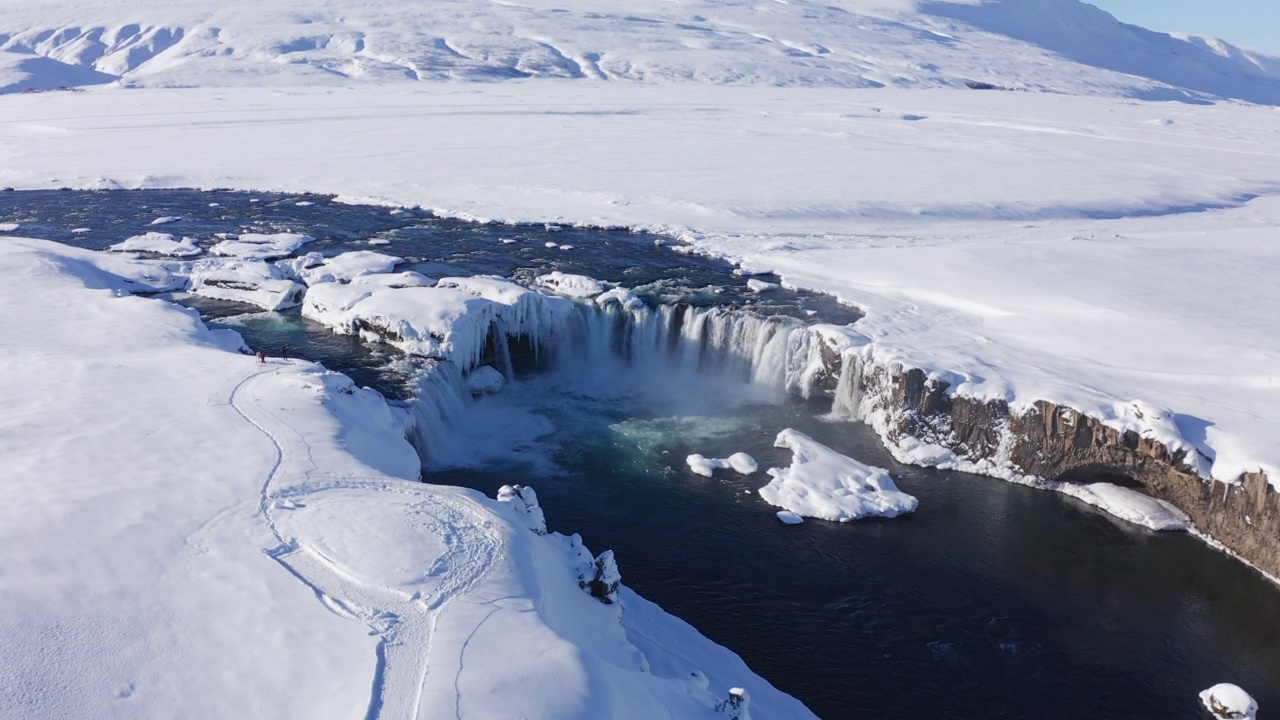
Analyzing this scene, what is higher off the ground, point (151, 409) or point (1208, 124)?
point (1208, 124)

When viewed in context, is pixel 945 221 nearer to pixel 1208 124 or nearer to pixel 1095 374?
pixel 1095 374

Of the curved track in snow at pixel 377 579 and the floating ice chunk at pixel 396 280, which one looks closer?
the curved track in snow at pixel 377 579

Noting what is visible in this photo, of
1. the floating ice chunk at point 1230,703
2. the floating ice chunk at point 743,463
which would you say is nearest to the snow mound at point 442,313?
the floating ice chunk at point 743,463

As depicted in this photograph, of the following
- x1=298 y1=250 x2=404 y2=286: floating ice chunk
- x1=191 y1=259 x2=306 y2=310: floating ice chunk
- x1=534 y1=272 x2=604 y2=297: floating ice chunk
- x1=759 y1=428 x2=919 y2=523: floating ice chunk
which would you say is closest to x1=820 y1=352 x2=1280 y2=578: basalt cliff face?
x1=759 y1=428 x2=919 y2=523: floating ice chunk

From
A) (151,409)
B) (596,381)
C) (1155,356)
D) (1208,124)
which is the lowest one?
(596,381)

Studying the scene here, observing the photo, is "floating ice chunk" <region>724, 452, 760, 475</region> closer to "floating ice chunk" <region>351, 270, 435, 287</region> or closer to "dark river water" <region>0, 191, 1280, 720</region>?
"dark river water" <region>0, 191, 1280, 720</region>

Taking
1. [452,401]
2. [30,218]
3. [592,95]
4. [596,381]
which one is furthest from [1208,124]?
[30,218]

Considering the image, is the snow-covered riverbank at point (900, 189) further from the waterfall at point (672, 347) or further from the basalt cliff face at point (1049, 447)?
the waterfall at point (672, 347)
